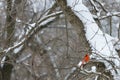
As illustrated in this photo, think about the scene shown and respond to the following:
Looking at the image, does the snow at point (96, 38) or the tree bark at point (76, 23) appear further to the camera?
the tree bark at point (76, 23)

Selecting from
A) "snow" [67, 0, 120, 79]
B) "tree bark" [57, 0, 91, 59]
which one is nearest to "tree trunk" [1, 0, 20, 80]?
"tree bark" [57, 0, 91, 59]

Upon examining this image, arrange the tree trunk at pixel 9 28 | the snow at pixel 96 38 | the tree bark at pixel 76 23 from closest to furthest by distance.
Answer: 1. the snow at pixel 96 38
2. the tree bark at pixel 76 23
3. the tree trunk at pixel 9 28

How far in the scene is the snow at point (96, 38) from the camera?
19.0ft

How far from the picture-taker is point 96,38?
6.14 m

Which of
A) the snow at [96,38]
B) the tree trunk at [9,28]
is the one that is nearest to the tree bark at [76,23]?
the snow at [96,38]

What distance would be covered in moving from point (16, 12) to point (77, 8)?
7.45ft

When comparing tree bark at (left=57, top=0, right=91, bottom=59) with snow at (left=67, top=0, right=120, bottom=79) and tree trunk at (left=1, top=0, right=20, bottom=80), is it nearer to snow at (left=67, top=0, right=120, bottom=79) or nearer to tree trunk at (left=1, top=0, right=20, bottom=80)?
snow at (left=67, top=0, right=120, bottom=79)

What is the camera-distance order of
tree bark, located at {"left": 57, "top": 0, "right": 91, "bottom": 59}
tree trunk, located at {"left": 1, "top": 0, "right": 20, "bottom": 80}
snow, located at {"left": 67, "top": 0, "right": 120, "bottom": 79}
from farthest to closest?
1. tree trunk, located at {"left": 1, "top": 0, "right": 20, "bottom": 80}
2. tree bark, located at {"left": 57, "top": 0, "right": 91, "bottom": 59}
3. snow, located at {"left": 67, "top": 0, "right": 120, "bottom": 79}

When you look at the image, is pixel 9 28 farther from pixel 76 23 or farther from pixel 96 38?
pixel 96 38

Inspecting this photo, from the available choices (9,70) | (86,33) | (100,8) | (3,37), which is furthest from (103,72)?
(9,70)

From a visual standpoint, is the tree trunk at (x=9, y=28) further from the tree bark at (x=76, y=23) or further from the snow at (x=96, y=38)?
the snow at (x=96, y=38)

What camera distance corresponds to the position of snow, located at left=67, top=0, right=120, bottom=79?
5805 mm

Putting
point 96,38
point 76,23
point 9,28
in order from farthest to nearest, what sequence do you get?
point 9,28 → point 76,23 → point 96,38

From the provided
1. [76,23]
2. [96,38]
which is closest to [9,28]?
[76,23]
